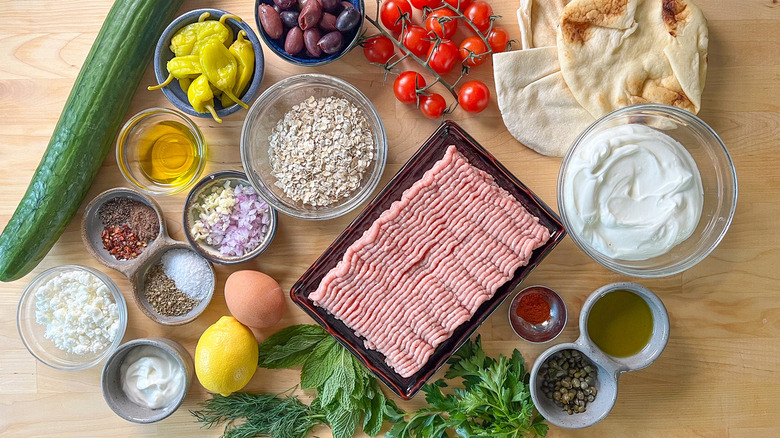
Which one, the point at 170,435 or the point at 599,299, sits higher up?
the point at 599,299

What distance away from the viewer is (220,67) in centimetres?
163

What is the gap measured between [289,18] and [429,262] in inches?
32.4

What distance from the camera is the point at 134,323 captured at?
1.84 m

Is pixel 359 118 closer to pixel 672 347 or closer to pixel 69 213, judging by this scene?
pixel 69 213

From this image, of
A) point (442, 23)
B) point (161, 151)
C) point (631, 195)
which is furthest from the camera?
point (161, 151)

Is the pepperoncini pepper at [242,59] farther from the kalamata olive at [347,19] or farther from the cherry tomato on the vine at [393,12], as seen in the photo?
the cherry tomato on the vine at [393,12]

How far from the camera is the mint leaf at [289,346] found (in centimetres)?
175

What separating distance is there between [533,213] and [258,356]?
37.3 inches

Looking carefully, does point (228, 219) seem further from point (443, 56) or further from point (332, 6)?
point (443, 56)

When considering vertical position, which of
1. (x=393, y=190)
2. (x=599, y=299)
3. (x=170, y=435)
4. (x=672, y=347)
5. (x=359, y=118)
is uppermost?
(x=359, y=118)

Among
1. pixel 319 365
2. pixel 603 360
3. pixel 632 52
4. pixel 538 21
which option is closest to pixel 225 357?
pixel 319 365

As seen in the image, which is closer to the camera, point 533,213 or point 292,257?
point 533,213

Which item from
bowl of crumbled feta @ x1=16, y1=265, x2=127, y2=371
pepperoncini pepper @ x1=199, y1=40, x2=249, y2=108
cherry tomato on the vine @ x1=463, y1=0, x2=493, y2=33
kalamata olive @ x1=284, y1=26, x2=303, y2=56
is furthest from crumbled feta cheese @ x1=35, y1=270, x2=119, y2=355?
cherry tomato on the vine @ x1=463, y1=0, x2=493, y2=33

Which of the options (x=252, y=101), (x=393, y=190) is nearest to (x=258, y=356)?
(x=393, y=190)
